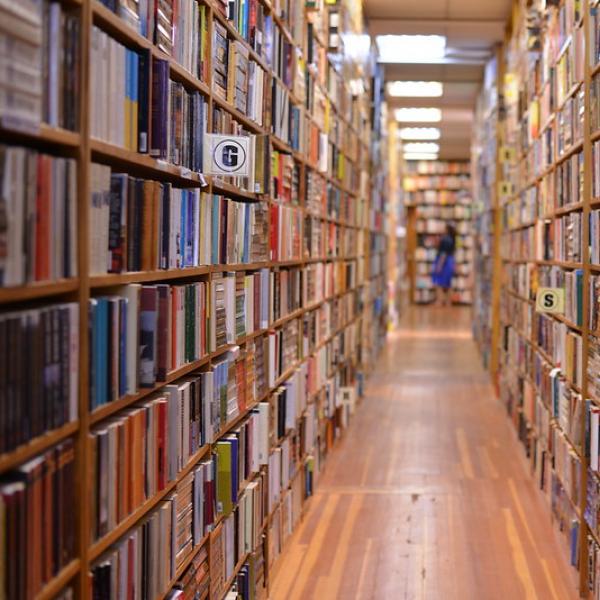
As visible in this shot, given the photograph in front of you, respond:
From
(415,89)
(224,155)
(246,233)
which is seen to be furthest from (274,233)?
(415,89)

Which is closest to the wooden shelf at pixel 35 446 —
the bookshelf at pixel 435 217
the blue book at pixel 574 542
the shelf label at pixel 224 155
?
the shelf label at pixel 224 155

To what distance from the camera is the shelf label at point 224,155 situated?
2.62 metres

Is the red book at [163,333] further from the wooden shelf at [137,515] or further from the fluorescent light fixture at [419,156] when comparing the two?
the fluorescent light fixture at [419,156]

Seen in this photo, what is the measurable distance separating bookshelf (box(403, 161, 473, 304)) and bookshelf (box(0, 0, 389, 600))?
1629cm

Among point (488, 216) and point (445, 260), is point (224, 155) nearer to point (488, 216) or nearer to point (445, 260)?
point (488, 216)

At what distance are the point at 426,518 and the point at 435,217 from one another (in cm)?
1667

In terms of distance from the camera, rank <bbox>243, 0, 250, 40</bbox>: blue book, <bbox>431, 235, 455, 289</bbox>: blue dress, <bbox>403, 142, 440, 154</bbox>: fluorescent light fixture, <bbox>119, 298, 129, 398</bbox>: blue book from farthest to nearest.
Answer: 1. <bbox>431, 235, 455, 289</bbox>: blue dress
2. <bbox>403, 142, 440, 154</bbox>: fluorescent light fixture
3. <bbox>243, 0, 250, 40</bbox>: blue book
4. <bbox>119, 298, 129, 398</bbox>: blue book

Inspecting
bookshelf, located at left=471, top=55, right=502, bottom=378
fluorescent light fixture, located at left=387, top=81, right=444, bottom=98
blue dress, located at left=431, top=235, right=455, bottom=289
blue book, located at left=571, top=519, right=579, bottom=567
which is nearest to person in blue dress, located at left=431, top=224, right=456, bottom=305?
blue dress, located at left=431, top=235, right=455, bottom=289

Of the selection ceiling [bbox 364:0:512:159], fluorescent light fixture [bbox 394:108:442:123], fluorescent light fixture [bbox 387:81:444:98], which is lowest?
ceiling [bbox 364:0:512:159]

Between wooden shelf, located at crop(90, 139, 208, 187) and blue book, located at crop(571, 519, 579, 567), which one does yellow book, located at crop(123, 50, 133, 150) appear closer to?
wooden shelf, located at crop(90, 139, 208, 187)

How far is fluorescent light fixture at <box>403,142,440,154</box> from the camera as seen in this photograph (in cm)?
1798

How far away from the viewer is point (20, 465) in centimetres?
149

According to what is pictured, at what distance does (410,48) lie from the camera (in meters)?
9.99

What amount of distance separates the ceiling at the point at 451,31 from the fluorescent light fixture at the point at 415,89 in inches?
4.8
